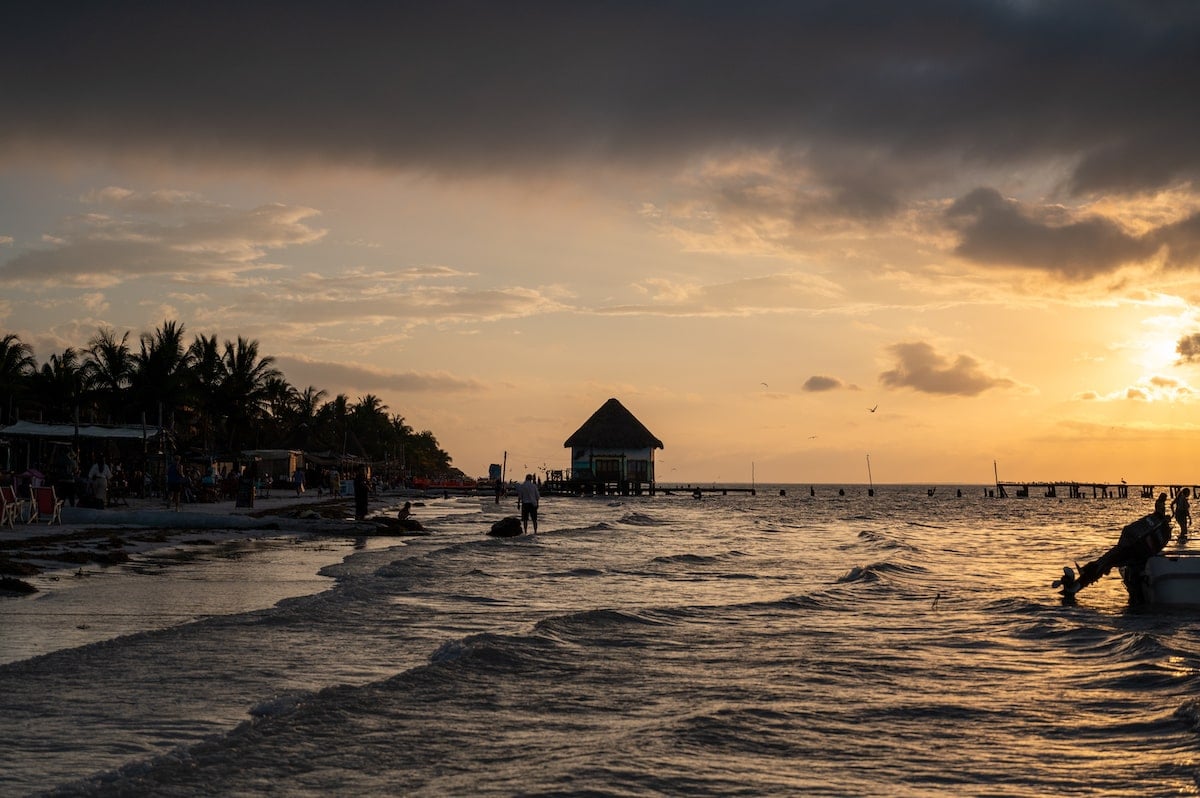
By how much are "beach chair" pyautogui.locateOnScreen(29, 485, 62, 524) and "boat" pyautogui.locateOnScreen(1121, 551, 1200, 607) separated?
22.2 metres

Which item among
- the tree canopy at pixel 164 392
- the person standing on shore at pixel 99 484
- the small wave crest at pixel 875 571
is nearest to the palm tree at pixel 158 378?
the tree canopy at pixel 164 392

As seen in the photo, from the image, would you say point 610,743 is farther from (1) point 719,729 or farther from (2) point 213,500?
(2) point 213,500

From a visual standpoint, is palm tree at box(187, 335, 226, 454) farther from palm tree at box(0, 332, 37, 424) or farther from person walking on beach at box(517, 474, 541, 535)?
person walking on beach at box(517, 474, 541, 535)

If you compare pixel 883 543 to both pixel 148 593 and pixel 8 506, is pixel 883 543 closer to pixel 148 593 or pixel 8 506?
pixel 8 506

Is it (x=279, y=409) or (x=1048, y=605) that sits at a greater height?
(x=279, y=409)

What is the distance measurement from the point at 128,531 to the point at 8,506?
9.76 ft

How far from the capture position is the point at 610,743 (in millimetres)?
6797

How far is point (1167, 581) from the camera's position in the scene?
15.3 metres

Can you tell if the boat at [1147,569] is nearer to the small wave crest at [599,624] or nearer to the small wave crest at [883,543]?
the small wave crest at [599,624]

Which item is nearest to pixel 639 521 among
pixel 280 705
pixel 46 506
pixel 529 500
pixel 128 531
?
pixel 529 500

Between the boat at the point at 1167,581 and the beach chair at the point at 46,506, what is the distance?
2220 cm

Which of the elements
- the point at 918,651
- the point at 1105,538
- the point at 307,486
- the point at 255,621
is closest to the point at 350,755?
the point at 255,621

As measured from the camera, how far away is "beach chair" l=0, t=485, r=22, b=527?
21.5m

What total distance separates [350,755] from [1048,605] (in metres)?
12.7
